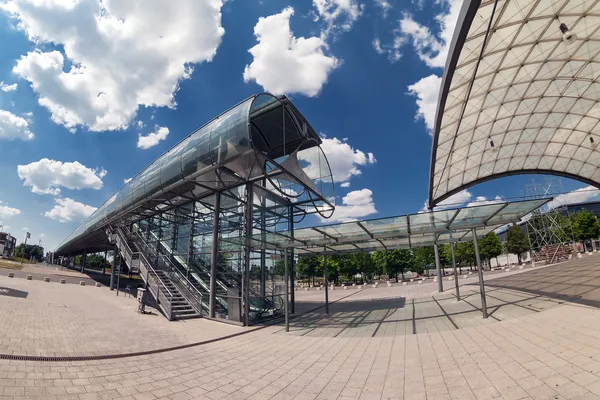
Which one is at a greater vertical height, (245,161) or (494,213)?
(245,161)

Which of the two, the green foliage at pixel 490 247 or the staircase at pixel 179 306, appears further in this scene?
the green foliage at pixel 490 247

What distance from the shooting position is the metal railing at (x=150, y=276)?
1451cm

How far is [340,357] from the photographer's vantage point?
7.79 meters

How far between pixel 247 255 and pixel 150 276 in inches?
293

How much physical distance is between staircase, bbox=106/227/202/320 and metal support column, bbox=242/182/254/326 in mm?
3490

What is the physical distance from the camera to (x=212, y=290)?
1497 centimetres

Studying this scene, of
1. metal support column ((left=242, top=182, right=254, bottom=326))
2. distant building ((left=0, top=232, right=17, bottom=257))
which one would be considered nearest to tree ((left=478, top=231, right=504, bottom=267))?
metal support column ((left=242, top=182, right=254, bottom=326))

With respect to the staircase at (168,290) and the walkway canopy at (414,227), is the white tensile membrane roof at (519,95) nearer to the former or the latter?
the walkway canopy at (414,227)

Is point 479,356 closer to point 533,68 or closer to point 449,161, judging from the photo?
point 533,68

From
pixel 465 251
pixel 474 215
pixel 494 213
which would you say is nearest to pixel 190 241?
pixel 474 215

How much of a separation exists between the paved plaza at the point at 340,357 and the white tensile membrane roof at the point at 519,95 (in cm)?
1255

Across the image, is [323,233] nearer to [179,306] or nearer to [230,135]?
[230,135]

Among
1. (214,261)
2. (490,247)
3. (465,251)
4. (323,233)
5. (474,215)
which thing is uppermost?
(474,215)

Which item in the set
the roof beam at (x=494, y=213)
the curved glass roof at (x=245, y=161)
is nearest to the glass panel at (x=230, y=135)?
the curved glass roof at (x=245, y=161)
